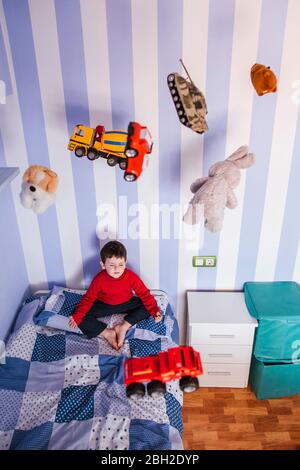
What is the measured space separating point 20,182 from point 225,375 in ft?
5.29

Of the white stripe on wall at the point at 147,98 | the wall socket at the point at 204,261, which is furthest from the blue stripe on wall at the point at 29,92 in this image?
the wall socket at the point at 204,261

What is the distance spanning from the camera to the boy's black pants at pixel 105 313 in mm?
2129

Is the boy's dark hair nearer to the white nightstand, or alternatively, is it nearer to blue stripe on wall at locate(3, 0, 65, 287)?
blue stripe on wall at locate(3, 0, 65, 287)

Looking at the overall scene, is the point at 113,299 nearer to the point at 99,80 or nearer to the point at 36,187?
the point at 36,187

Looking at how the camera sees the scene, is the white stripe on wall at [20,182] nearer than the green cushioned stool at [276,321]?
Yes

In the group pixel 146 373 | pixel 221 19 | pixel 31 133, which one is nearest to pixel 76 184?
pixel 31 133

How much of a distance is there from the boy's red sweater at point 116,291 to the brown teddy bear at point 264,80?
3.79 ft

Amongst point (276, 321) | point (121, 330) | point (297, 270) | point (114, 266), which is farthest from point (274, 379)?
point (114, 266)

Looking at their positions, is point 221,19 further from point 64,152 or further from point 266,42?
point 64,152

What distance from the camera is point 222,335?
2.27 meters

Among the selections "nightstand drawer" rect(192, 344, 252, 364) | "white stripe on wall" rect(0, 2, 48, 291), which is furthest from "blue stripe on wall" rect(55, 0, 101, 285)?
"nightstand drawer" rect(192, 344, 252, 364)

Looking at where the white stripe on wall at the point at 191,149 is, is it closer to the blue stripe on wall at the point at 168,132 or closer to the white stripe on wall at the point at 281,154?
the blue stripe on wall at the point at 168,132

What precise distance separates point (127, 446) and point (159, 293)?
992 millimetres

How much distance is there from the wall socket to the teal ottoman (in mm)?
605
